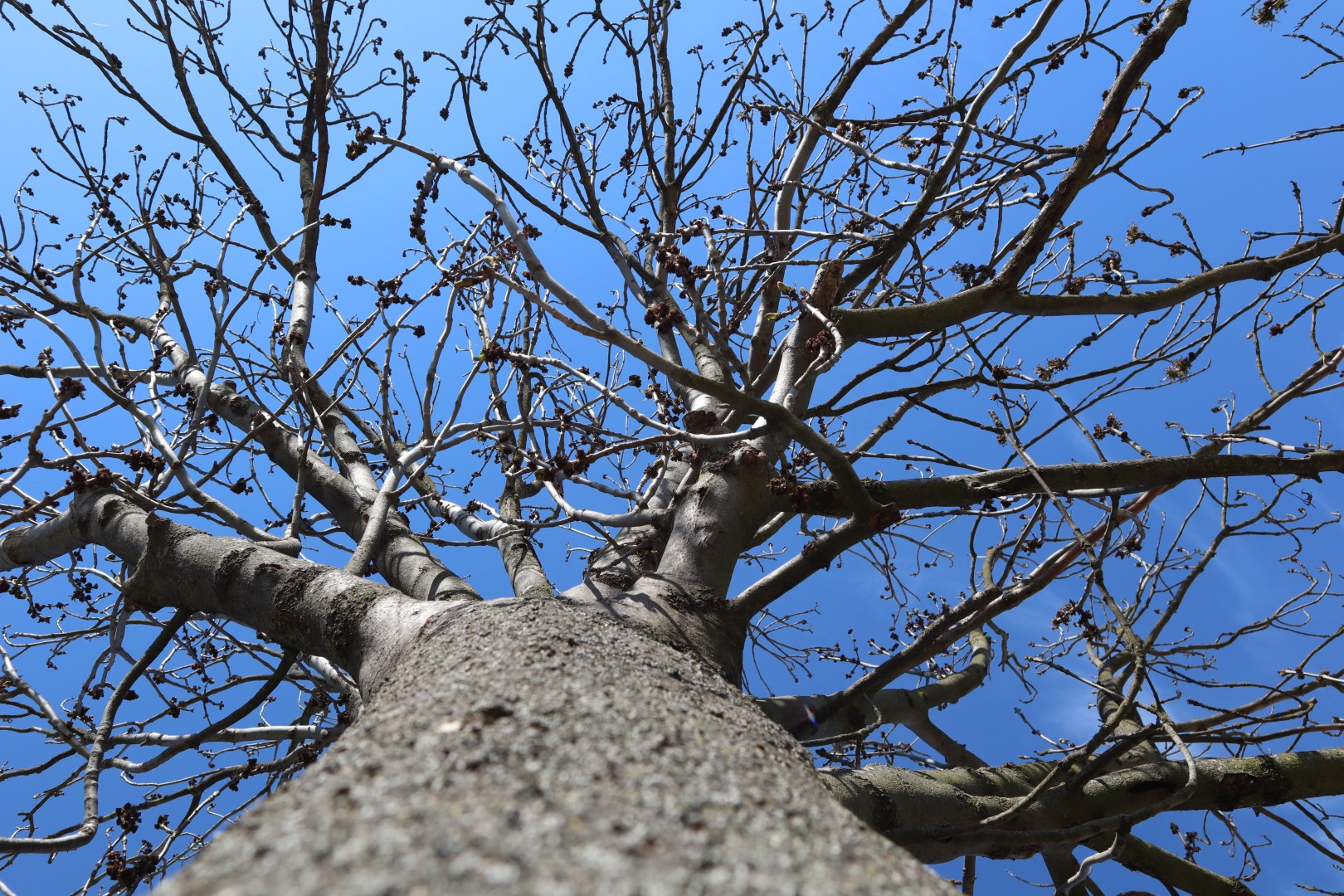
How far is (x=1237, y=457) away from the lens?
2.53 m

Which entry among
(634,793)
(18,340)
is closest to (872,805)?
(634,793)

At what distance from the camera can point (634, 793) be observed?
2.66 feet

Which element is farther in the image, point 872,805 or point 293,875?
point 872,805

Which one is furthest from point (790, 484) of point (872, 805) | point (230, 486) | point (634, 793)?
point (230, 486)

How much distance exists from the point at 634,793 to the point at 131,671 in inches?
90.0

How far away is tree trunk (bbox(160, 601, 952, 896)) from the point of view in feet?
2.11

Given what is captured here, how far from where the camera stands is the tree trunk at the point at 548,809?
64 cm

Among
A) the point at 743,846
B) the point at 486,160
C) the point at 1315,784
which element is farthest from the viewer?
the point at 486,160

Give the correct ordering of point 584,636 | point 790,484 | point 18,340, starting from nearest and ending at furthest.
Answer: point 584,636, point 790,484, point 18,340

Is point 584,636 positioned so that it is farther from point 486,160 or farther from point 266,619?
point 486,160

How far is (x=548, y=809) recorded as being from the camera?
0.75m

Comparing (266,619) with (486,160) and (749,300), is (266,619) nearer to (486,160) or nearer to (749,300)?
(486,160)

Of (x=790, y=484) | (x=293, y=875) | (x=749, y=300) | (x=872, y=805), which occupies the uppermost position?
(x=749, y=300)

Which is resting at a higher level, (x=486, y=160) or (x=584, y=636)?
(x=486, y=160)
